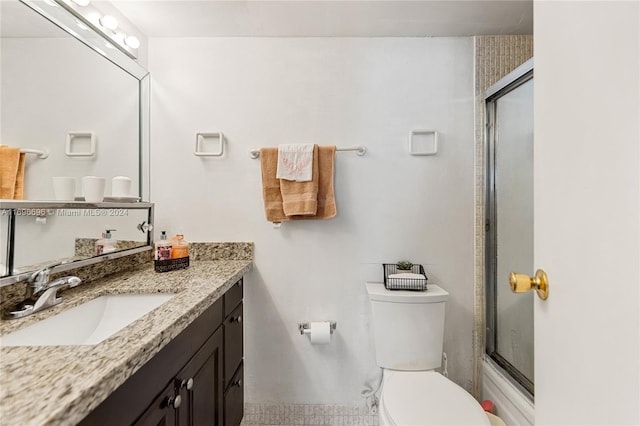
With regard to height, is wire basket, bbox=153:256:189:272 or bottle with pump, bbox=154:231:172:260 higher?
bottle with pump, bbox=154:231:172:260

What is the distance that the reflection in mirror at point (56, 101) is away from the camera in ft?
3.15

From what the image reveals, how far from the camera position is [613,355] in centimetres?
44

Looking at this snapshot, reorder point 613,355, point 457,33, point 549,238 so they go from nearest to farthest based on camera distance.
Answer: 1. point 613,355
2. point 549,238
3. point 457,33

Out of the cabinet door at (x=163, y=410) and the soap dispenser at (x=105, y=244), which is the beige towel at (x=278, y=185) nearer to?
the soap dispenser at (x=105, y=244)

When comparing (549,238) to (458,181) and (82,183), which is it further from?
(82,183)

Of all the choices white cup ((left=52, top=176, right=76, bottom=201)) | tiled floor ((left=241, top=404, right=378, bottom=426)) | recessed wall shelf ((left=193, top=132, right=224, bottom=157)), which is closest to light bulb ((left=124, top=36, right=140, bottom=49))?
recessed wall shelf ((left=193, top=132, right=224, bottom=157))

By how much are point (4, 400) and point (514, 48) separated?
2.37 m


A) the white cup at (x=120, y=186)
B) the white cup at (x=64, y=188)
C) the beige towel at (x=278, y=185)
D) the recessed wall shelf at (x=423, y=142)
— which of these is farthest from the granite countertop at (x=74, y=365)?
the recessed wall shelf at (x=423, y=142)

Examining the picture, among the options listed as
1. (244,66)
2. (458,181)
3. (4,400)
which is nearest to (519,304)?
(458,181)

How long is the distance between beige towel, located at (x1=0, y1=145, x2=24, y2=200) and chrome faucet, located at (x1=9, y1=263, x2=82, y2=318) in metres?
0.27

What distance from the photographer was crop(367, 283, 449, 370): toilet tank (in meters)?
1.43

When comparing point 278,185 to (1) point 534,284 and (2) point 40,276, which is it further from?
(1) point 534,284

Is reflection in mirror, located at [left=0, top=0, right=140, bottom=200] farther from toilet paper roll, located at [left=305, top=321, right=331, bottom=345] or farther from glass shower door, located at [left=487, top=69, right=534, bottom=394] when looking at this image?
glass shower door, located at [left=487, top=69, right=534, bottom=394]

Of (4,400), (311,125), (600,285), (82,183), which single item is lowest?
(4,400)
